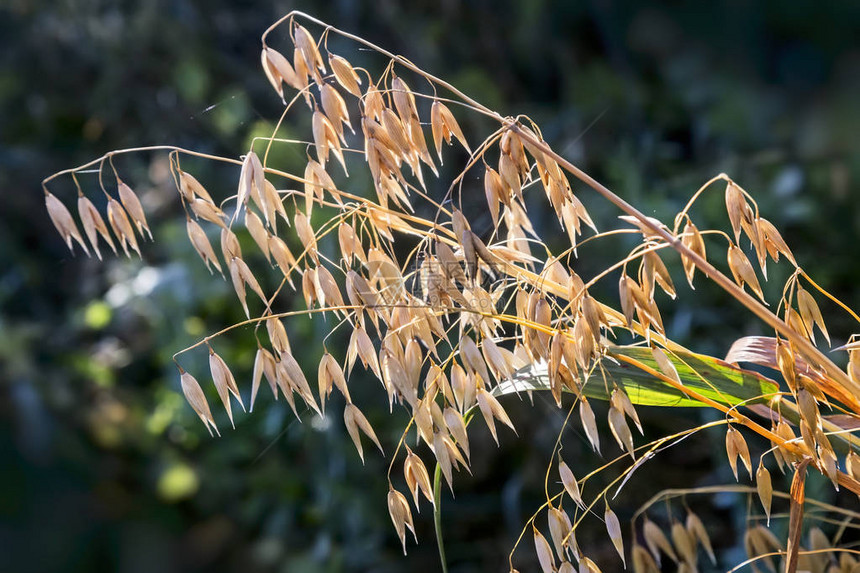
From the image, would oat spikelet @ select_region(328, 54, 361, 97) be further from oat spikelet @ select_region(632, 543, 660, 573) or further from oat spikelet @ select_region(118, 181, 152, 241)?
oat spikelet @ select_region(632, 543, 660, 573)

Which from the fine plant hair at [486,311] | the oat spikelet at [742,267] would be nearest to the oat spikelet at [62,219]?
the fine plant hair at [486,311]

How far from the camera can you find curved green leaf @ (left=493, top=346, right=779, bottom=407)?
266mm

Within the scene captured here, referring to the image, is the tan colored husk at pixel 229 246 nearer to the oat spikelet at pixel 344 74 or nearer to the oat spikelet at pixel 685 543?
the oat spikelet at pixel 344 74

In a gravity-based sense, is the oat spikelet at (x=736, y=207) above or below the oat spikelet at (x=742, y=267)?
above

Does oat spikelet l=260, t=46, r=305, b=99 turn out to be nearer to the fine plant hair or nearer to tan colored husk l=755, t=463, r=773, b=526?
the fine plant hair

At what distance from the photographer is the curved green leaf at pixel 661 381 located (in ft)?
0.87

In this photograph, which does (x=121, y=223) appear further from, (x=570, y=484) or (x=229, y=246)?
(x=570, y=484)

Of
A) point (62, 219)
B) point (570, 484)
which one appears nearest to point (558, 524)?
point (570, 484)

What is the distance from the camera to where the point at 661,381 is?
0.91 ft

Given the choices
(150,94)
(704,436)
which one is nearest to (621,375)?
(704,436)

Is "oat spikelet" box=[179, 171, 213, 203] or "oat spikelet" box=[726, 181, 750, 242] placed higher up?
"oat spikelet" box=[179, 171, 213, 203]

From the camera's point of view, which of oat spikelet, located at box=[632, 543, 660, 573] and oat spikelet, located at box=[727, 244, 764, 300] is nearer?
oat spikelet, located at box=[727, 244, 764, 300]

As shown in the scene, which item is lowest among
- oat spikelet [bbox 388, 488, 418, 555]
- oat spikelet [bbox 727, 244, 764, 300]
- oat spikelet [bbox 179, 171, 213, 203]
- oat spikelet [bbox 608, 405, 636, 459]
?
oat spikelet [bbox 388, 488, 418, 555]

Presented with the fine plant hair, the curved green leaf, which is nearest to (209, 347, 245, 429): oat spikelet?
the fine plant hair
